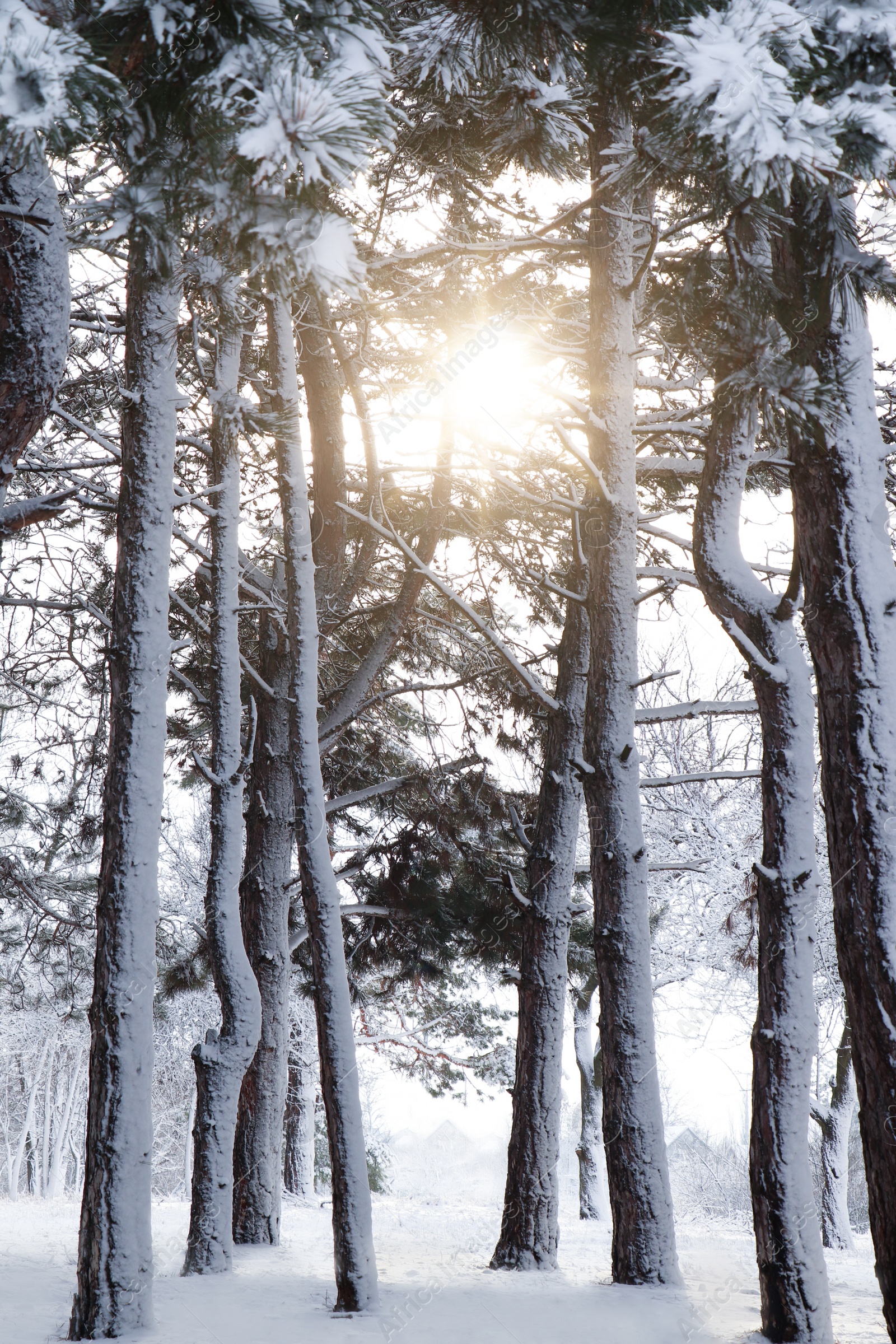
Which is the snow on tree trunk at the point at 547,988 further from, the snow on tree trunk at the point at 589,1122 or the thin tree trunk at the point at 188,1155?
the thin tree trunk at the point at 188,1155

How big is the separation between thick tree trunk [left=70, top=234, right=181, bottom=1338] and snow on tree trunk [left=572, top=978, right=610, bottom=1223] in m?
12.4

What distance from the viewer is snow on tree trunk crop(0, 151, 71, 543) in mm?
3133

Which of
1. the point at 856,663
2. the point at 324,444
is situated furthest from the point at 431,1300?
the point at 324,444

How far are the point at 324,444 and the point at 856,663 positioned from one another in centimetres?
644

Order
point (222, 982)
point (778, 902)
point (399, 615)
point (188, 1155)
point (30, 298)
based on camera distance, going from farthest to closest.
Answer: point (188, 1155) → point (399, 615) → point (222, 982) → point (778, 902) → point (30, 298)

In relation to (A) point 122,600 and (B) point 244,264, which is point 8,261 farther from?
(A) point 122,600

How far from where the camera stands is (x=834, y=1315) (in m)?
6.22

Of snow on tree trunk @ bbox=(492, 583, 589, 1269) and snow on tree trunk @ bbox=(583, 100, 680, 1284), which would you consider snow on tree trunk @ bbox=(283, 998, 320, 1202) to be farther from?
snow on tree trunk @ bbox=(583, 100, 680, 1284)

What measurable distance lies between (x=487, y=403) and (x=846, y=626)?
15.7 ft

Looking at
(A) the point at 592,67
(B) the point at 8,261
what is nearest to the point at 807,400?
(A) the point at 592,67

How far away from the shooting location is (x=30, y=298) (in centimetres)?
327

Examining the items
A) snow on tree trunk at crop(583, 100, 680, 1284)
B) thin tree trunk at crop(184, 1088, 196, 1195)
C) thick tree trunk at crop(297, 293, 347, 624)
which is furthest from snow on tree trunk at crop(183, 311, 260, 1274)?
thin tree trunk at crop(184, 1088, 196, 1195)

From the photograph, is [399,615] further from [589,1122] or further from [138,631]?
[589,1122]

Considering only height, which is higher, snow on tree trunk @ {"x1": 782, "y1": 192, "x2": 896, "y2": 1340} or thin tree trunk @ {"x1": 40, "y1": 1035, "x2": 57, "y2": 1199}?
snow on tree trunk @ {"x1": 782, "y1": 192, "x2": 896, "y2": 1340}
